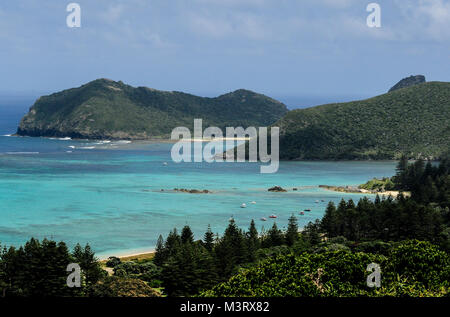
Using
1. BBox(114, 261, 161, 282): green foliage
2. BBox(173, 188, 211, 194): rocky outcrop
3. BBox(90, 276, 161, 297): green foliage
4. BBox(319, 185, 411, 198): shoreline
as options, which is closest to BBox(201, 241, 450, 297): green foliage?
BBox(90, 276, 161, 297): green foliage

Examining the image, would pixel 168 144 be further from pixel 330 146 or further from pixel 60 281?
pixel 60 281

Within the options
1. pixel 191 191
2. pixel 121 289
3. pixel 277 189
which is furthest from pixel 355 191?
pixel 121 289

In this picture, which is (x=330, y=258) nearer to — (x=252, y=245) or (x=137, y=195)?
(x=252, y=245)

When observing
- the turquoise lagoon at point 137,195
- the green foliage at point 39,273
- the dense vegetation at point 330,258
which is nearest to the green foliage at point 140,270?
the dense vegetation at point 330,258

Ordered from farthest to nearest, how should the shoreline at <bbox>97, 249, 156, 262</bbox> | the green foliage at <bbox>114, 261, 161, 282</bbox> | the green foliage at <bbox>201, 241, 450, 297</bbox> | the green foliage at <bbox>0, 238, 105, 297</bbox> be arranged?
the shoreline at <bbox>97, 249, 156, 262</bbox>, the green foliage at <bbox>114, 261, 161, 282</bbox>, the green foliage at <bbox>0, 238, 105, 297</bbox>, the green foliage at <bbox>201, 241, 450, 297</bbox>

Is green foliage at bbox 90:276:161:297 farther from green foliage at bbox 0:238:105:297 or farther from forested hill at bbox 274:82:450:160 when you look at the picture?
forested hill at bbox 274:82:450:160
